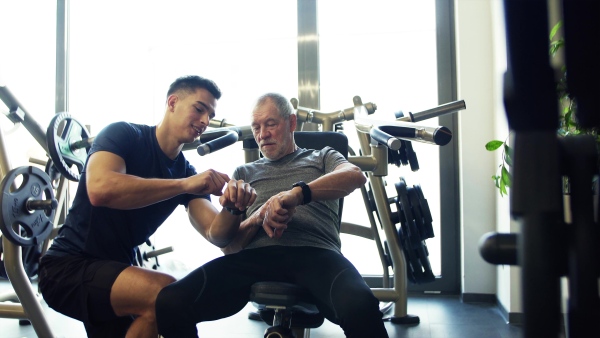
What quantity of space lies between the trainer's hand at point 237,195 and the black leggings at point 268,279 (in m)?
0.20

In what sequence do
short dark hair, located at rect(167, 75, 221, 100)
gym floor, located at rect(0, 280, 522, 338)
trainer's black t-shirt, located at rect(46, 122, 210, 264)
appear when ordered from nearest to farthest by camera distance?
1. trainer's black t-shirt, located at rect(46, 122, 210, 264)
2. short dark hair, located at rect(167, 75, 221, 100)
3. gym floor, located at rect(0, 280, 522, 338)

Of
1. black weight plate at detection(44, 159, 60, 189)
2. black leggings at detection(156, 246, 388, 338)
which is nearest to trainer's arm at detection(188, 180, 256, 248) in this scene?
black leggings at detection(156, 246, 388, 338)

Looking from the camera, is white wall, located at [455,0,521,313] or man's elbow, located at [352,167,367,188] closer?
man's elbow, located at [352,167,367,188]

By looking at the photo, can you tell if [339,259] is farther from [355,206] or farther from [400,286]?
[355,206]

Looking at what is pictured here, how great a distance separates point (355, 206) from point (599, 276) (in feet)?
11.2

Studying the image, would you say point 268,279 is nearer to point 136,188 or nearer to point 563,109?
point 136,188

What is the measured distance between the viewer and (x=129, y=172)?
196cm

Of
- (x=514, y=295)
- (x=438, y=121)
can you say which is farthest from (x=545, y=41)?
(x=438, y=121)

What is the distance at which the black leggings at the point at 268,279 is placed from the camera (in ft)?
5.01

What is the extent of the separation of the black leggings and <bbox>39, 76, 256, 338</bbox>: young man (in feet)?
0.44

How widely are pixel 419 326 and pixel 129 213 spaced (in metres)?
1.69

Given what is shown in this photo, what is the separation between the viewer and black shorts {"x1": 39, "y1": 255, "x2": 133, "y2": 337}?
5.75ft

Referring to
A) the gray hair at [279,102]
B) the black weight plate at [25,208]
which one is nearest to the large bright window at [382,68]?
the gray hair at [279,102]

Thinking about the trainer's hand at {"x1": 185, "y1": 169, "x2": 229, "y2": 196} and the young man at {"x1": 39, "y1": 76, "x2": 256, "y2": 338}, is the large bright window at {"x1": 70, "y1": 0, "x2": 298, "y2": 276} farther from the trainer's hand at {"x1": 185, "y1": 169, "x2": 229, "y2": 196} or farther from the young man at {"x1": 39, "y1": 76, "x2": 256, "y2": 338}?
the trainer's hand at {"x1": 185, "y1": 169, "x2": 229, "y2": 196}
